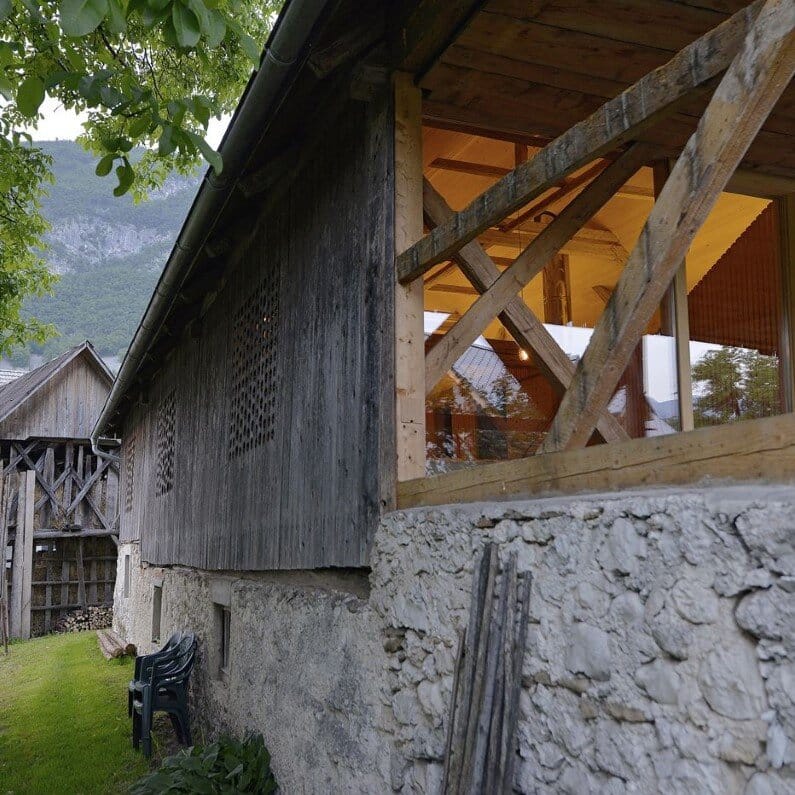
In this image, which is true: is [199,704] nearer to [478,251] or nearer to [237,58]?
[478,251]

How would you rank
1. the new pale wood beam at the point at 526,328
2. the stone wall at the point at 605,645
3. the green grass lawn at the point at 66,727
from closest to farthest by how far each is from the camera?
the stone wall at the point at 605,645
the new pale wood beam at the point at 526,328
the green grass lawn at the point at 66,727

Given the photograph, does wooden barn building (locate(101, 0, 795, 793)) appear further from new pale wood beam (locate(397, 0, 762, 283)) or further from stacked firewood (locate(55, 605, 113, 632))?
stacked firewood (locate(55, 605, 113, 632))

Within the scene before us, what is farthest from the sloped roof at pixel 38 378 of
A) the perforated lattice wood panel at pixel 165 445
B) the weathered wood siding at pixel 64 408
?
the perforated lattice wood panel at pixel 165 445

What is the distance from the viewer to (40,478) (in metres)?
21.0

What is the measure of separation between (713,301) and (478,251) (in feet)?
7.15

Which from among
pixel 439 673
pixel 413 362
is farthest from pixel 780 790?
pixel 413 362

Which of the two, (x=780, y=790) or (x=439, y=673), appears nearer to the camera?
(x=780, y=790)

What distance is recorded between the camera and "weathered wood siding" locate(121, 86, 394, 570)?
4.22 metres

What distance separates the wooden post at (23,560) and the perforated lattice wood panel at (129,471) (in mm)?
5033

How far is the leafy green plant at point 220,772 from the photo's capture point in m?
5.29

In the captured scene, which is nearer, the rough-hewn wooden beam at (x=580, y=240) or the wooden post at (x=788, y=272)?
the wooden post at (x=788, y=272)

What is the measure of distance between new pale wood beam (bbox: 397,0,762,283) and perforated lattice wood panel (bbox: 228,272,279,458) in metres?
2.64

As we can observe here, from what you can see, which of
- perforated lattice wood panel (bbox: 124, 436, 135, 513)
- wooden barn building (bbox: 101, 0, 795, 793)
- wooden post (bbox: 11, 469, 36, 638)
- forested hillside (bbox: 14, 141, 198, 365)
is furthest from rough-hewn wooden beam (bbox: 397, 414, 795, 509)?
forested hillside (bbox: 14, 141, 198, 365)

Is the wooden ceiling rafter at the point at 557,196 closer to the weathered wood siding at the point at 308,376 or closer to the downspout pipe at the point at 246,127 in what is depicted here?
the weathered wood siding at the point at 308,376
